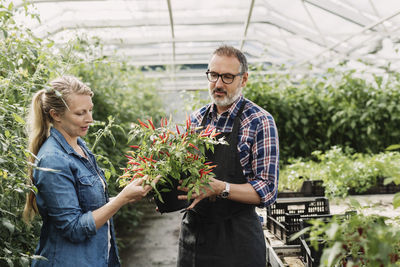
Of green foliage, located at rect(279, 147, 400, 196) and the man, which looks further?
green foliage, located at rect(279, 147, 400, 196)

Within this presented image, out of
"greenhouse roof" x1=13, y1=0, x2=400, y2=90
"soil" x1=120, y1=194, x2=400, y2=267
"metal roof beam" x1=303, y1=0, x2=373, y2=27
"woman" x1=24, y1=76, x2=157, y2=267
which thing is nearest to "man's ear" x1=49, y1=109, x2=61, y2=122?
"woman" x1=24, y1=76, x2=157, y2=267

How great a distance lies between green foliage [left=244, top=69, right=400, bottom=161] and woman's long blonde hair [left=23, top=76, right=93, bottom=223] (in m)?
3.83

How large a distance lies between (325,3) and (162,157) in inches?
249

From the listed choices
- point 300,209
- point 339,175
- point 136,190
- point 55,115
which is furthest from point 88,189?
point 339,175

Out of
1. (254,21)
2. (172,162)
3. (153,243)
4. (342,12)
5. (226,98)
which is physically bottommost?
(153,243)

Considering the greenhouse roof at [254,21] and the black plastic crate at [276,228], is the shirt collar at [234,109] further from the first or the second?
the greenhouse roof at [254,21]

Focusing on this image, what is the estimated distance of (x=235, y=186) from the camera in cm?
172

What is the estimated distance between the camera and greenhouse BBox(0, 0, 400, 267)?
1491mm

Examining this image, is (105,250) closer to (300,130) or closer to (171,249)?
(171,249)

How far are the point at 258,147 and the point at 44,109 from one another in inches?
40.6

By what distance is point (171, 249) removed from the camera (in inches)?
184

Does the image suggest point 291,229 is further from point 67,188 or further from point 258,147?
point 67,188

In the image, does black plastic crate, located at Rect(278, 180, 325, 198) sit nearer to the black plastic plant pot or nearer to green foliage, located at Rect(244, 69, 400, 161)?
green foliage, located at Rect(244, 69, 400, 161)

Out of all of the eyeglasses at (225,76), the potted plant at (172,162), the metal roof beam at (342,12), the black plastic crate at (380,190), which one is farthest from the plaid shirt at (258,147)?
the metal roof beam at (342,12)
